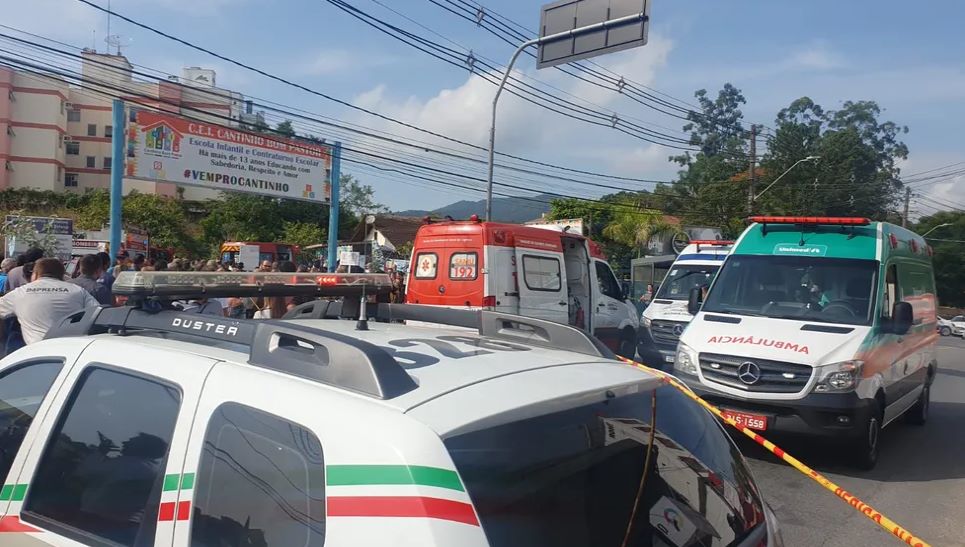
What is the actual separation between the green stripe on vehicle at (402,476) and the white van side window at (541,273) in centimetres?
1148

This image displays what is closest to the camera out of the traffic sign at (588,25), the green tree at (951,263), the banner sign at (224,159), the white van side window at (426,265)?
the white van side window at (426,265)

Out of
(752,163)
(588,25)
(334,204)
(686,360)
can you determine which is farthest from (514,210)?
(686,360)

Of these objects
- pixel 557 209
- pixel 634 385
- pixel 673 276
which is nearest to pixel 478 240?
pixel 673 276

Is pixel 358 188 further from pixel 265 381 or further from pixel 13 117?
pixel 265 381

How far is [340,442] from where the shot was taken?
5.59ft

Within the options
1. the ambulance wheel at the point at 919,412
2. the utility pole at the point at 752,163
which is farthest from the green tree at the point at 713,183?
the ambulance wheel at the point at 919,412

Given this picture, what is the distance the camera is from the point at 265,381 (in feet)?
6.32

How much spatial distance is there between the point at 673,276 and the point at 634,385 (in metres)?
12.7

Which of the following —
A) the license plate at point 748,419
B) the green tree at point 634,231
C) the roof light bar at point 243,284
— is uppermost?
the green tree at point 634,231

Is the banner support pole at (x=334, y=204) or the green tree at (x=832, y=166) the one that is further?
the green tree at (x=832, y=166)

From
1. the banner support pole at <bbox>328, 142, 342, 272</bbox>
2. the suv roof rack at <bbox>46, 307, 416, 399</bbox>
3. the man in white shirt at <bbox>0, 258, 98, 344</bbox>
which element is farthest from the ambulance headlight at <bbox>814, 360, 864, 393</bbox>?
the banner support pole at <bbox>328, 142, 342, 272</bbox>

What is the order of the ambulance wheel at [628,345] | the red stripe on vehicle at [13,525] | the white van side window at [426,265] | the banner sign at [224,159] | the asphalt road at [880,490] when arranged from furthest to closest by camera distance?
the banner sign at [224,159]
the ambulance wheel at [628,345]
the white van side window at [426,265]
the asphalt road at [880,490]
the red stripe on vehicle at [13,525]

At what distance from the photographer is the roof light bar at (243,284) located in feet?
8.86

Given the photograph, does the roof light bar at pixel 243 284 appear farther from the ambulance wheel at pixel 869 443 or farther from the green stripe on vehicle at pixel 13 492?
the ambulance wheel at pixel 869 443
